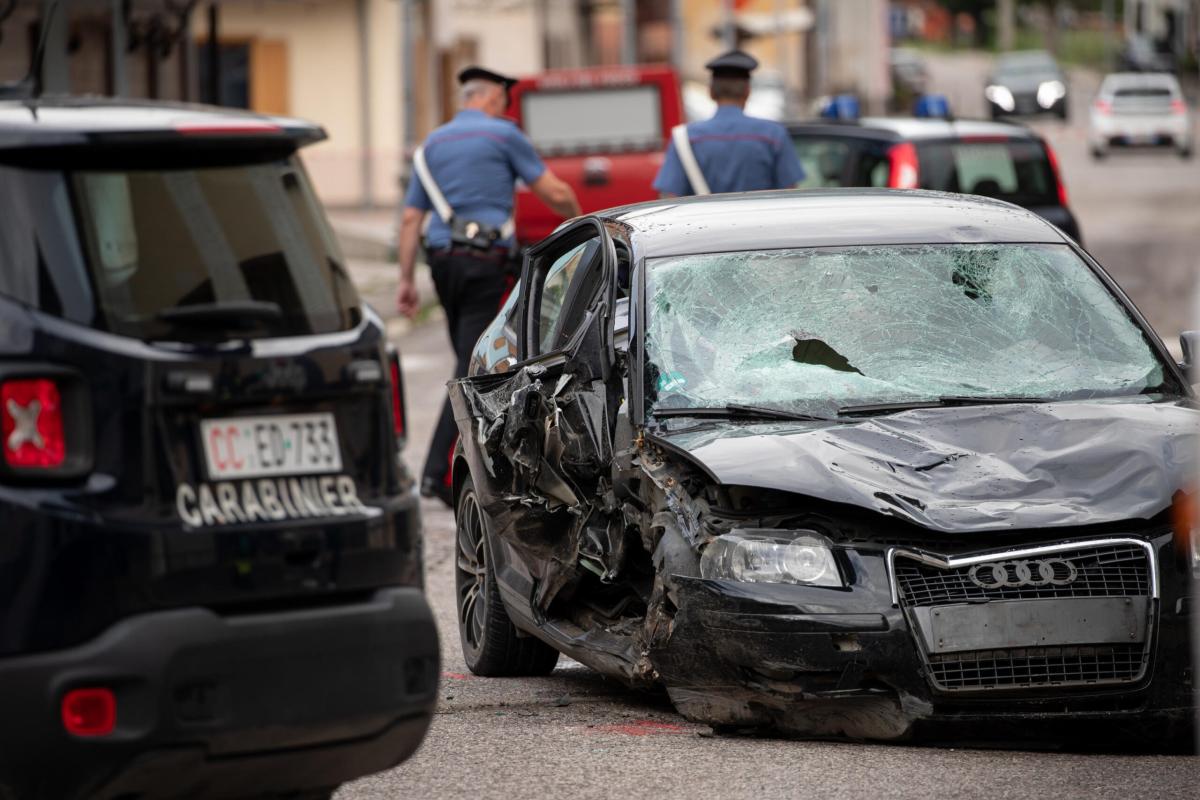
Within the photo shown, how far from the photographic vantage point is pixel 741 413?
6434mm

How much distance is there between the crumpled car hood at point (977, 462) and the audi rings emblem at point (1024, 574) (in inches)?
4.0

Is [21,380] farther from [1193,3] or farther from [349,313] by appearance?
[1193,3]

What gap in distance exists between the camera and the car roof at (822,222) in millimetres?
7055

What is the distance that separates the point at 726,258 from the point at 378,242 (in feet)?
75.3

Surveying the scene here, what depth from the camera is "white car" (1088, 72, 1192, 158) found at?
171 feet

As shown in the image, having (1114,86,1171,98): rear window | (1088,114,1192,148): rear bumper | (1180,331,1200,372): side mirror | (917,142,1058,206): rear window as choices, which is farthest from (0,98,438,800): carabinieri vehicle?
(1114,86,1171,98): rear window

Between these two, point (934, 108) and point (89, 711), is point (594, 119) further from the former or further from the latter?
point (89, 711)

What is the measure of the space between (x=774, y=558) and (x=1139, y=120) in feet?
159

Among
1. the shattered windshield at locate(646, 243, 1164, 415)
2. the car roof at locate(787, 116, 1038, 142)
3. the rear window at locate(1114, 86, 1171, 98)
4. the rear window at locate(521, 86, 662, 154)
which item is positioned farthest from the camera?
the rear window at locate(1114, 86, 1171, 98)

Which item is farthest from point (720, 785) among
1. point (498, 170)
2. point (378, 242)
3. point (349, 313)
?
point (378, 242)

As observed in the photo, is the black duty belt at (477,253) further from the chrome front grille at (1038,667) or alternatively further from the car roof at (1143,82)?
the car roof at (1143,82)

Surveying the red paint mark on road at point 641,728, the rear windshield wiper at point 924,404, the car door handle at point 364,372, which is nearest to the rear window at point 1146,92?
the rear windshield wiper at point 924,404

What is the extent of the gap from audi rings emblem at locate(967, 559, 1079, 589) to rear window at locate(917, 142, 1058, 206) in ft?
31.9

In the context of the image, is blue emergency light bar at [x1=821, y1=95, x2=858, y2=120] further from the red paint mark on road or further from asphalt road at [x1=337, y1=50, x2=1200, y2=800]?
the red paint mark on road
